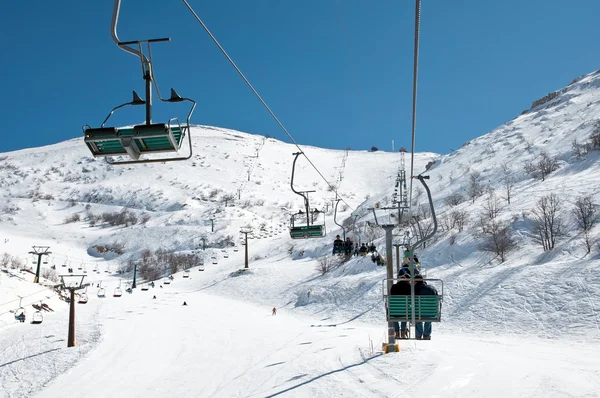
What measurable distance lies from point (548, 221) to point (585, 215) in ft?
7.21

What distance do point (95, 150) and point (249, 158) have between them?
132 metres

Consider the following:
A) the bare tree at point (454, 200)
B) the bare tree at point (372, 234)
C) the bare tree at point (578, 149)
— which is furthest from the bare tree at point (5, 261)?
the bare tree at point (578, 149)

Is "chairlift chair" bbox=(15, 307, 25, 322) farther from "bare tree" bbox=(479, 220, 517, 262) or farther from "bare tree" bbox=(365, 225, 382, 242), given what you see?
"bare tree" bbox=(365, 225, 382, 242)

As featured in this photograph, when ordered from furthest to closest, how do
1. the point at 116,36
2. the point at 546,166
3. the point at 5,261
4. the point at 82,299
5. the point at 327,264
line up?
the point at 546,166, the point at 5,261, the point at 327,264, the point at 82,299, the point at 116,36

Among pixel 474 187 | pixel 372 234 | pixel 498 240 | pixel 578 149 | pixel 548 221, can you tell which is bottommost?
pixel 498 240

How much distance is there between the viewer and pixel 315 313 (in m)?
32.6

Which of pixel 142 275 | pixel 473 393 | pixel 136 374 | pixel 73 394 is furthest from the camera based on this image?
pixel 142 275

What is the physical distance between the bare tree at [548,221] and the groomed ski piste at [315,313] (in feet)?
2.11

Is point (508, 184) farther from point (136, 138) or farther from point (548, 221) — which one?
point (136, 138)

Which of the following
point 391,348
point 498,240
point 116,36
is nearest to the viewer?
point 116,36

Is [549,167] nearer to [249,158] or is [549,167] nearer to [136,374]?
[136,374]

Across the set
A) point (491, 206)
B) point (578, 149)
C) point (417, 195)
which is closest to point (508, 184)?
point (578, 149)

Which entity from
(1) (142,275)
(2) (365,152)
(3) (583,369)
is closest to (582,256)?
(3) (583,369)

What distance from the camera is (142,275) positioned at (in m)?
60.2
